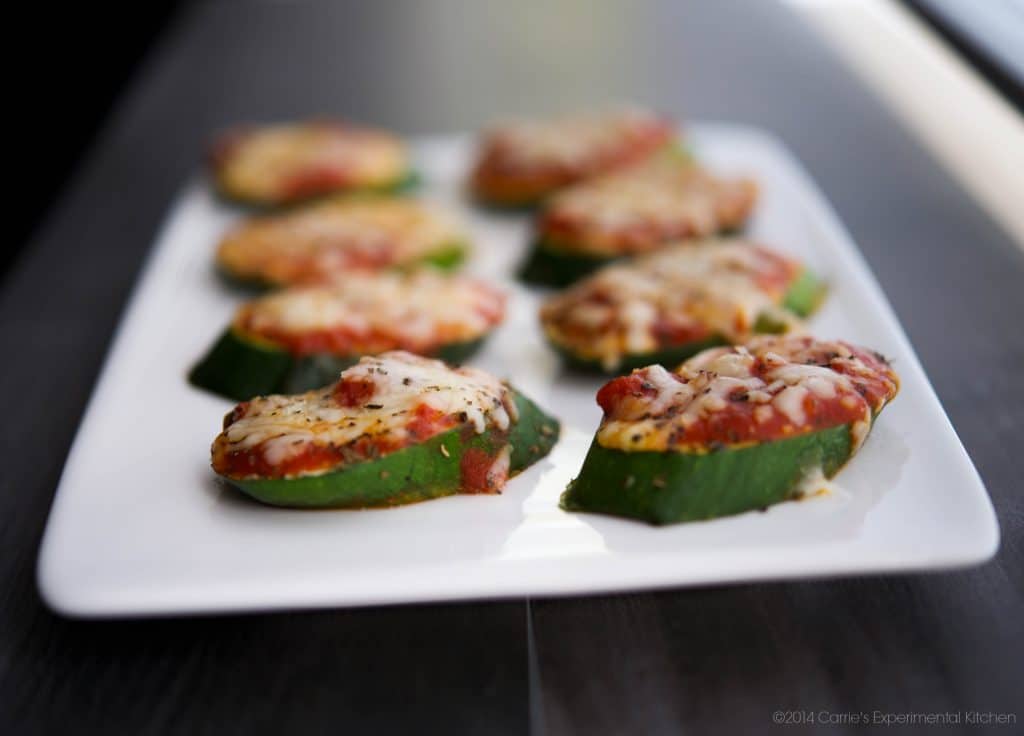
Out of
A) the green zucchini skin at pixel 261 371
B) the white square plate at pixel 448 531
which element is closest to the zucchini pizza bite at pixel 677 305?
the white square plate at pixel 448 531

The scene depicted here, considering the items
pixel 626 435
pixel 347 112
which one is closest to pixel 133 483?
pixel 626 435

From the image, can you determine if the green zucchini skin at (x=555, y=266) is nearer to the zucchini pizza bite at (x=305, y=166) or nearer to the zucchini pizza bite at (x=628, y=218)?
the zucchini pizza bite at (x=628, y=218)

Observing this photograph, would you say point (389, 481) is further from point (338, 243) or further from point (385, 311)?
point (338, 243)

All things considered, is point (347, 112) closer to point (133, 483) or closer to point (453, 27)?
point (453, 27)

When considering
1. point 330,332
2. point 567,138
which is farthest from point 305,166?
point 330,332

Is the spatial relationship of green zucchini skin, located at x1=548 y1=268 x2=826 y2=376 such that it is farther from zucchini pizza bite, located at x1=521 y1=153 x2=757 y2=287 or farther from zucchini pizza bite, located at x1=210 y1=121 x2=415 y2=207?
zucchini pizza bite, located at x1=210 y1=121 x2=415 y2=207

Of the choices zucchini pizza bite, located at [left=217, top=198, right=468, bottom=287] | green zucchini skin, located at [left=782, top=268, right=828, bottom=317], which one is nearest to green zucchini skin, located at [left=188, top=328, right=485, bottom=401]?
zucchini pizza bite, located at [left=217, top=198, right=468, bottom=287]
